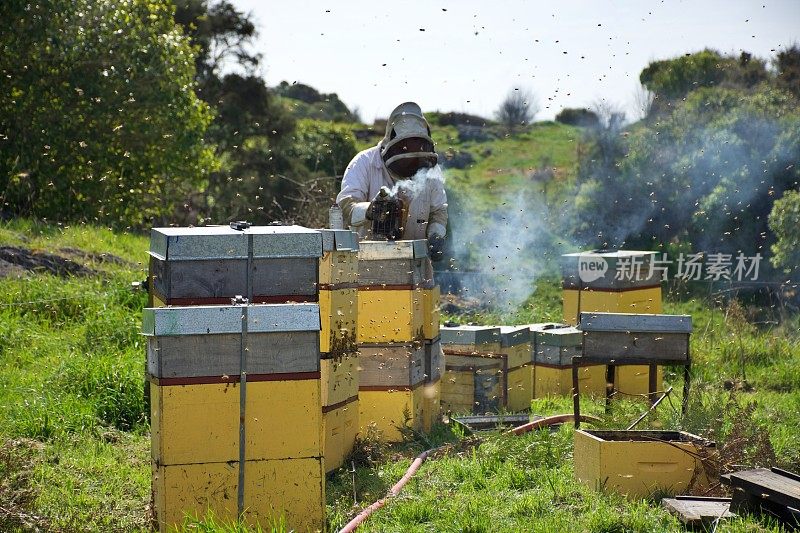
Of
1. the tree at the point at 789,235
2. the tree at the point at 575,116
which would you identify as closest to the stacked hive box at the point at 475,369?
the tree at the point at 789,235

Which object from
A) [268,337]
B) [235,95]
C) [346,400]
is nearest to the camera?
[268,337]

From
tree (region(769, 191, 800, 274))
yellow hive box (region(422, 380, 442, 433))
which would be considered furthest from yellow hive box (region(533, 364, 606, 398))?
tree (region(769, 191, 800, 274))

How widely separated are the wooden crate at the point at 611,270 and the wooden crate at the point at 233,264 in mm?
4229

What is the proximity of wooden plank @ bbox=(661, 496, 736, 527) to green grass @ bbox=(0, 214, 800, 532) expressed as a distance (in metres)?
0.06

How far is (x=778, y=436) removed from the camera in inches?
222

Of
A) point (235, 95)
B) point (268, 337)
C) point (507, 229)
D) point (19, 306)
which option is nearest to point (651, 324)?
point (268, 337)

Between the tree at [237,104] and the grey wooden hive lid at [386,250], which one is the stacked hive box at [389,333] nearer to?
the grey wooden hive lid at [386,250]

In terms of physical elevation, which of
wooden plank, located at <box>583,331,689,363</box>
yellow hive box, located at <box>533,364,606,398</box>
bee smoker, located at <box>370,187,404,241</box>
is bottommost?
yellow hive box, located at <box>533,364,606,398</box>

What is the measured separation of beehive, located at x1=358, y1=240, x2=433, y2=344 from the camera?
227 inches

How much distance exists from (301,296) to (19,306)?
4344 millimetres

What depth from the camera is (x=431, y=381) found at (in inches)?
246

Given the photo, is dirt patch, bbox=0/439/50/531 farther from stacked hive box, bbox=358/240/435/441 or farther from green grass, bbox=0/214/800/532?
stacked hive box, bbox=358/240/435/441

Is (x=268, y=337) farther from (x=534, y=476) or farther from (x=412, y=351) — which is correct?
(x=412, y=351)

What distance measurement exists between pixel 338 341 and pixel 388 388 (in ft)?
3.12
